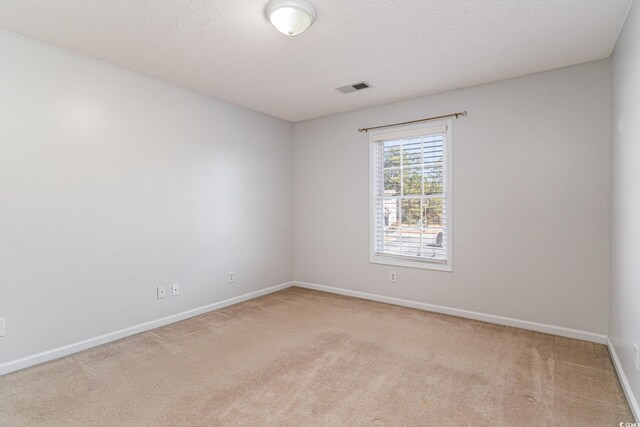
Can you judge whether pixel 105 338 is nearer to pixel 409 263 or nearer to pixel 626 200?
pixel 409 263

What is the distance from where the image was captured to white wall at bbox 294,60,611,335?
3.01 m

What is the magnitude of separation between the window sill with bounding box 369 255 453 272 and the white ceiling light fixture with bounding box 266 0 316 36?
2.89 metres

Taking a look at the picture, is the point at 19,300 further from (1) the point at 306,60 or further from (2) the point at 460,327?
(2) the point at 460,327

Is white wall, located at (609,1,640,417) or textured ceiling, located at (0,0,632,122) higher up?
textured ceiling, located at (0,0,632,122)

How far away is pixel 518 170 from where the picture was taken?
3367 millimetres

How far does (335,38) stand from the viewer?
260 centimetres

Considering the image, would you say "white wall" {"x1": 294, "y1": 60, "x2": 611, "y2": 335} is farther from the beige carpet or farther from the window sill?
the beige carpet

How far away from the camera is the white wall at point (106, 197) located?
2.54 meters

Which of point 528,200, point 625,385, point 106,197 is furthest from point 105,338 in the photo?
point 528,200

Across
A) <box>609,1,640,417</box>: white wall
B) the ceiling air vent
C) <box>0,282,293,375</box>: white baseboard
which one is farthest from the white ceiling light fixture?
<box>0,282,293,375</box>: white baseboard

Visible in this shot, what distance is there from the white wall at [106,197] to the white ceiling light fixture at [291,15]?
5.94 ft

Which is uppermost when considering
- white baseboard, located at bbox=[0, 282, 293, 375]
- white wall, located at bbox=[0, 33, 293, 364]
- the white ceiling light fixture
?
the white ceiling light fixture

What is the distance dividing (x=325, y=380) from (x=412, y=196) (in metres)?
2.51

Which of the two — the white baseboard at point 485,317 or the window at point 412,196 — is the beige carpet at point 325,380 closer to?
the white baseboard at point 485,317
